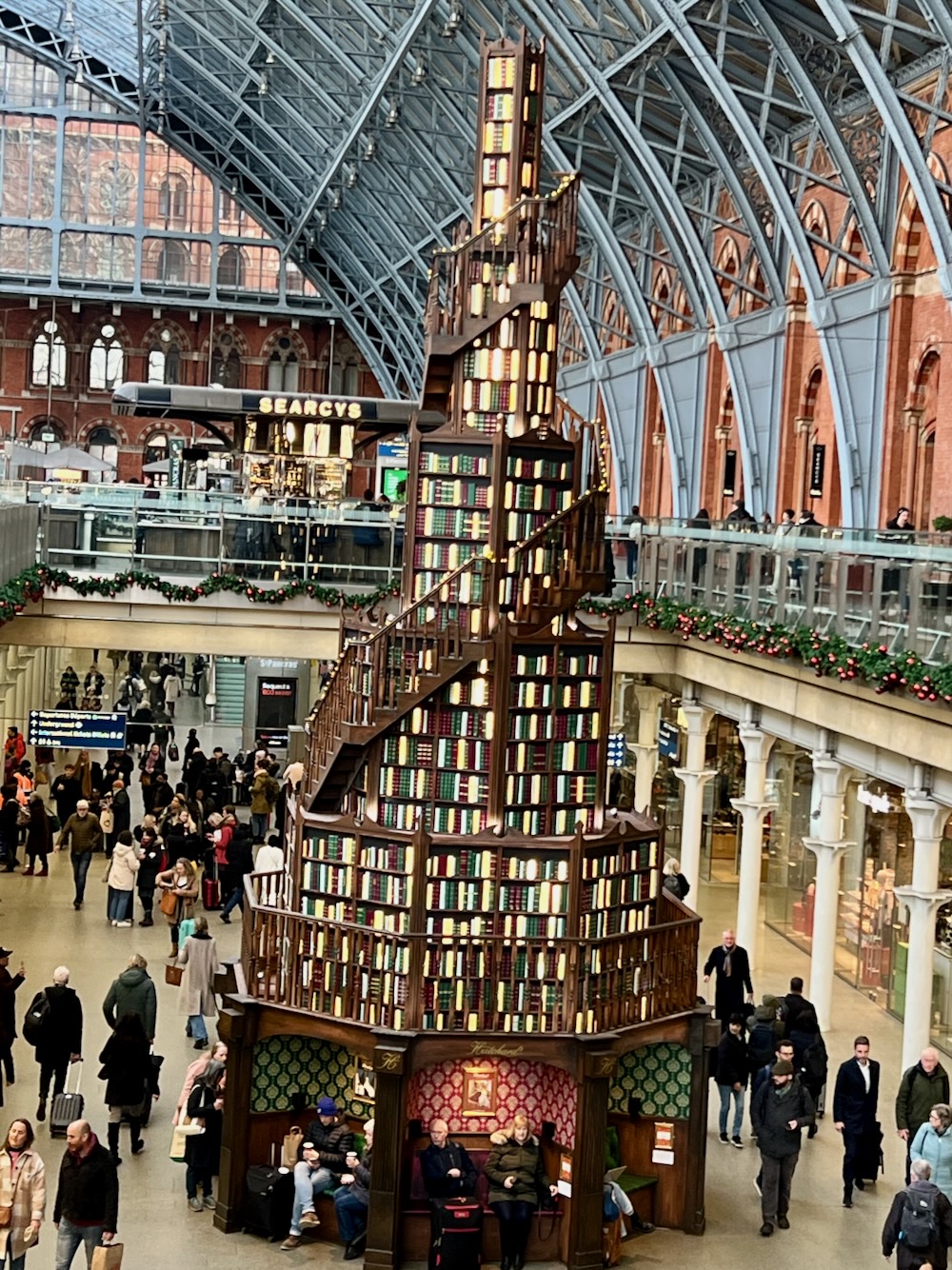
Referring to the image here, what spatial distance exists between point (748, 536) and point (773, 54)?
24.3 ft

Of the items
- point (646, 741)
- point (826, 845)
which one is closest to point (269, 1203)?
point (826, 845)

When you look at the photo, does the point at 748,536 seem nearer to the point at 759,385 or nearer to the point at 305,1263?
the point at 759,385

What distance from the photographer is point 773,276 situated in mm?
30078

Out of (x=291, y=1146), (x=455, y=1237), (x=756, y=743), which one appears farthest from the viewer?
(x=756, y=743)

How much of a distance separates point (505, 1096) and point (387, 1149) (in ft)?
4.30

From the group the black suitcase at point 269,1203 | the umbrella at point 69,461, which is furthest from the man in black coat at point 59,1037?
the umbrella at point 69,461

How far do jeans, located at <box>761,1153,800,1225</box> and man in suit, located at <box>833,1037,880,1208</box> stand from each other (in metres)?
0.60

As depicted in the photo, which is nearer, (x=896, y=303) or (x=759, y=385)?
(x=896, y=303)

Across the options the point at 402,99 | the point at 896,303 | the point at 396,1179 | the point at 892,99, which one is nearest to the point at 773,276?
the point at 896,303

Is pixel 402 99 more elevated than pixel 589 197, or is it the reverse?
pixel 402 99

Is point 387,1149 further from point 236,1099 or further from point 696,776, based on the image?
point 696,776

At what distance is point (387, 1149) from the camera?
13273 mm

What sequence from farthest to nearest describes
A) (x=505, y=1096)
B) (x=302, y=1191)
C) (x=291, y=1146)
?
(x=505, y=1096) → (x=291, y=1146) → (x=302, y=1191)

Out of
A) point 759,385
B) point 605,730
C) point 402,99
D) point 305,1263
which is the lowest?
point 305,1263
